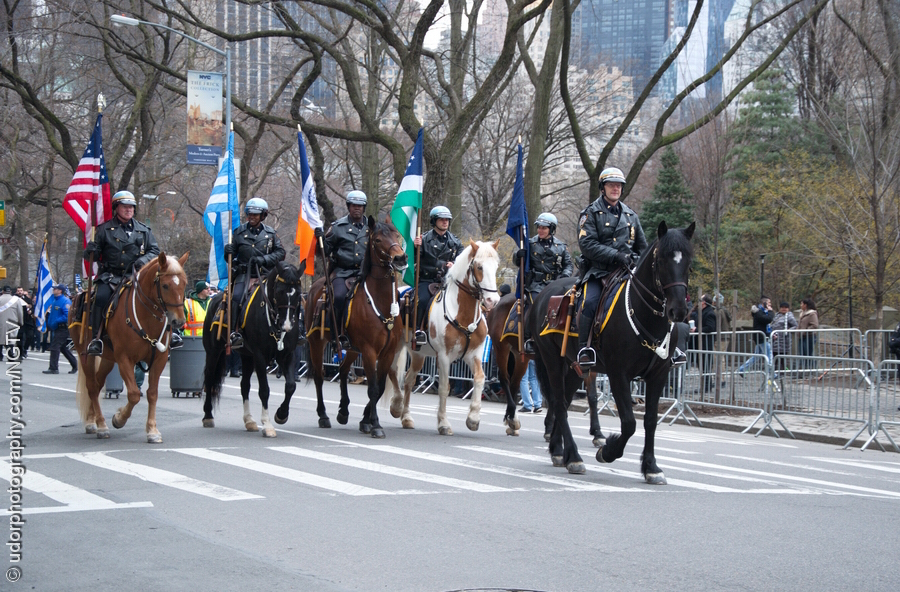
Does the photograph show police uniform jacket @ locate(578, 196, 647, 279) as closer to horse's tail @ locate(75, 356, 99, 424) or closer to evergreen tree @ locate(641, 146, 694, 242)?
horse's tail @ locate(75, 356, 99, 424)

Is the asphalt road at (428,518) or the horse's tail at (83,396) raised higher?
the horse's tail at (83,396)

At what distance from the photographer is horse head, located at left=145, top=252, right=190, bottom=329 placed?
12.2m

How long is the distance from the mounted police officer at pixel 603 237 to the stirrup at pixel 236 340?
4.75 meters

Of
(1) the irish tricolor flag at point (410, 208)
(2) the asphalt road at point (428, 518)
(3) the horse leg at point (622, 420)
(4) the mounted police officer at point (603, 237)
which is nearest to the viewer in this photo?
(2) the asphalt road at point (428, 518)

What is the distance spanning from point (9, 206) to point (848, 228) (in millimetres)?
40061

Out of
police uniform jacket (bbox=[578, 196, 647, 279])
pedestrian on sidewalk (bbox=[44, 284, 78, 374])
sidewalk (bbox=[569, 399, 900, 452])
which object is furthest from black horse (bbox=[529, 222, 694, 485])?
pedestrian on sidewalk (bbox=[44, 284, 78, 374])

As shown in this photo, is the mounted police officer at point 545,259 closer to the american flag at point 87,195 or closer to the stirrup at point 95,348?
the stirrup at point 95,348

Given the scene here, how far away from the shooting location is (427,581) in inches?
239

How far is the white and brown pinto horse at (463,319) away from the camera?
526 inches

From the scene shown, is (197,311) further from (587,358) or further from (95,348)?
(587,358)

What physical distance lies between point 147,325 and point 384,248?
2.98m

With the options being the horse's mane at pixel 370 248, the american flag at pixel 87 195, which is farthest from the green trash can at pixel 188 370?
the horse's mane at pixel 370 248

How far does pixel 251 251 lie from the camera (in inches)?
539

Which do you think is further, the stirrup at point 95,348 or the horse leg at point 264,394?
the horse leg at point 264,394
